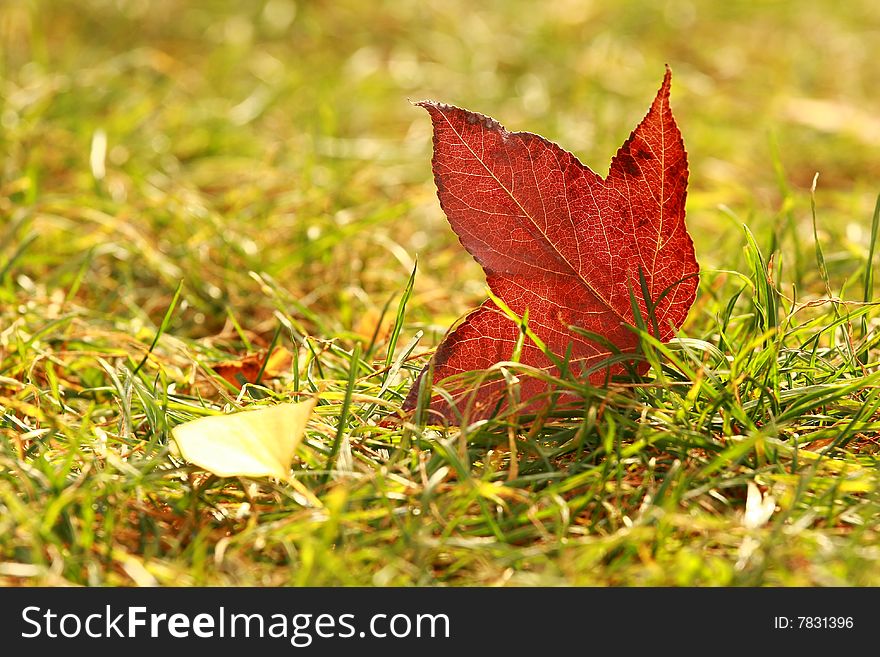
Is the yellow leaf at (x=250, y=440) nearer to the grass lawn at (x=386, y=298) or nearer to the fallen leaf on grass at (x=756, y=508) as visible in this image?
the grass lawn at (x=386, y=298)

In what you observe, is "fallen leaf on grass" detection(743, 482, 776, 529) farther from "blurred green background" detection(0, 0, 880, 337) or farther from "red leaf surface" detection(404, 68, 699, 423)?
"blurred green background" detection(0, 0, 880, 337)

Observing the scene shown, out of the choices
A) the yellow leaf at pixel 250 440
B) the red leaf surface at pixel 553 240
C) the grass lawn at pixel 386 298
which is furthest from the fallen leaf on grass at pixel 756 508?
the yellow leaf at pixel 250 440

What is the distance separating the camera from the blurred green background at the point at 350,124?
6.75 ft

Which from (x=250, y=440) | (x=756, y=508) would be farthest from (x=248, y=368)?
(x=756, y=508)

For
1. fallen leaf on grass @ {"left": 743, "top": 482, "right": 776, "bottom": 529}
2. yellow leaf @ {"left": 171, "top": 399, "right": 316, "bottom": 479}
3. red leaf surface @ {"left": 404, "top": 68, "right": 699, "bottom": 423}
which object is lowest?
fallen leaf on grass @ {"left": 743, "top": 482, "right": 776, "bottom": 529}

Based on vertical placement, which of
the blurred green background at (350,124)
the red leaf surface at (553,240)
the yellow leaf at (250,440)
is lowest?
the yellow leaf at (250,440)

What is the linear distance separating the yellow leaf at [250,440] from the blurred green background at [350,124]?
28.1 inches

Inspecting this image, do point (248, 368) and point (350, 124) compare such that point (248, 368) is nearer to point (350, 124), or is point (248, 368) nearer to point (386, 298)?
point (386, 298)

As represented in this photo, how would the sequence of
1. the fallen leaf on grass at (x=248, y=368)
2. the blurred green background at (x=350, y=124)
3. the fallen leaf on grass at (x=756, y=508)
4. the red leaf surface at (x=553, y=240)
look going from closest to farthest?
the fallen leaf on grass at (x=756, y=508)
the red leaf surface at (x=553, y=240)
the fallen leaf on grass at (x=248, y=368)
the blurred green background at (x=350, y=124)

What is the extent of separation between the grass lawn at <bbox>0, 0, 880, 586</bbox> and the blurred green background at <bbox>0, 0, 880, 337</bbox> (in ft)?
0.04

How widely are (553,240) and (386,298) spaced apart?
79 cm

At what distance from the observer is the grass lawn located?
1.13 meters

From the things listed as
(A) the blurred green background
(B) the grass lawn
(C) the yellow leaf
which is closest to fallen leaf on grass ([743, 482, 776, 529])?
(B) the grass lawn

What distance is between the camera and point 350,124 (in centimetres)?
304
